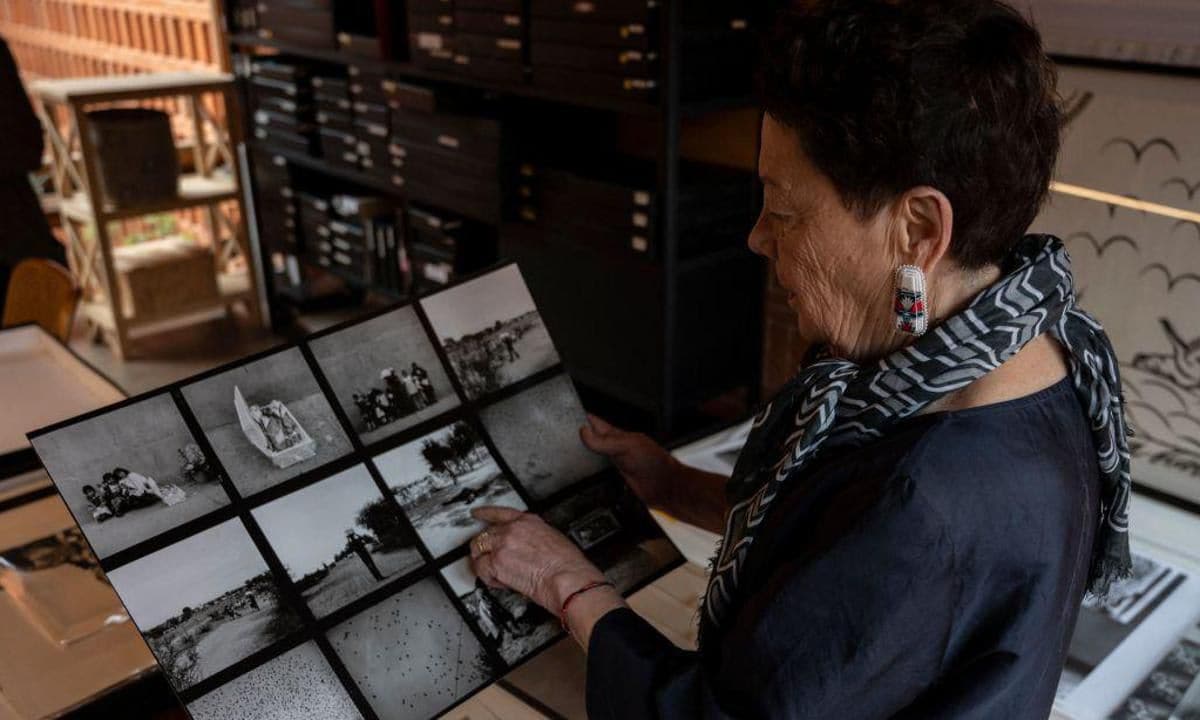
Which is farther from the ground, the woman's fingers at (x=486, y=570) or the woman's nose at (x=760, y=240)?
the woman's nose at (x=760, y=240)

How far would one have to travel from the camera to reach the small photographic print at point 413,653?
928 millimetres

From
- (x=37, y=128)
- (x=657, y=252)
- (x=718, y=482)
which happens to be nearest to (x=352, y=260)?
(x=37, y=128)

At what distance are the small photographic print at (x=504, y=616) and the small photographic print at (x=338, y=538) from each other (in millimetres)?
52

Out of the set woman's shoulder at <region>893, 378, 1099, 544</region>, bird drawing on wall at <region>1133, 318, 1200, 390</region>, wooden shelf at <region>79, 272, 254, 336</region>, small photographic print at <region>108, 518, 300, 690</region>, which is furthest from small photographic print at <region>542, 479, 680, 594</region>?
wooden shelf at <region>79, 272, 254, 336</region>

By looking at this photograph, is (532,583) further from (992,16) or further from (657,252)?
(657,252)

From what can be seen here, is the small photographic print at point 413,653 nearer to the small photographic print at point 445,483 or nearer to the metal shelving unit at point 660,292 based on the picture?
the small photographic print at point 445,483

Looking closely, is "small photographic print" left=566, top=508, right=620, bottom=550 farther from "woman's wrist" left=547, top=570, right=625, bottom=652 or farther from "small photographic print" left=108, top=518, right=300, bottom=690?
"small photographic print" left=108, top=518, right=300, bottom=690

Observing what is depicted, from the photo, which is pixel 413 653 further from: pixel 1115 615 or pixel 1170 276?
pixel 1170 276

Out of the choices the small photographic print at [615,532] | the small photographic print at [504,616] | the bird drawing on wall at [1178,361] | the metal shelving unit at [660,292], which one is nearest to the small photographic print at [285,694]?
the small photographic print at [504,616]

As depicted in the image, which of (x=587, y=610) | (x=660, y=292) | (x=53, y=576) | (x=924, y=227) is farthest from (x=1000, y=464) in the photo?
(x=660, y=292)

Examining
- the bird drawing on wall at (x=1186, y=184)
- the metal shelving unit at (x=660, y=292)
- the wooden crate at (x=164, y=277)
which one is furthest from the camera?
the wooden crate at (x=164, y=277)

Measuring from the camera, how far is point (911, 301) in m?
0.78

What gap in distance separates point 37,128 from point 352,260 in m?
1.15

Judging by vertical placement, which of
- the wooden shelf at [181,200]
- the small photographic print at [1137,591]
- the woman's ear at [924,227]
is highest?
the woman's ear at [924,227]
